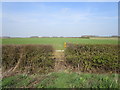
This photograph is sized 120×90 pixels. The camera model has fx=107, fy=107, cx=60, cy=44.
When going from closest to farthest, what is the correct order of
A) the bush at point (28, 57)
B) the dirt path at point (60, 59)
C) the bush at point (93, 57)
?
the bush at point (93, 57) → the bush at point (28, 57) → the dirt path at point (60, 59)

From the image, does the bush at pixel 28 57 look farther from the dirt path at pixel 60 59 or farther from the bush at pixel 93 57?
the bush at pixel 93 57

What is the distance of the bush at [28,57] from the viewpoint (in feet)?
19.5

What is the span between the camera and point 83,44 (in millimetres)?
6277

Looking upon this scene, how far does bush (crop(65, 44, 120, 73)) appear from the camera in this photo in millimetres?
5812

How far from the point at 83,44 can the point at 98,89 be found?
3.18 m

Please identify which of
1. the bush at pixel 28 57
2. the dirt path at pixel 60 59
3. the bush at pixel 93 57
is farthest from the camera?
the dirt path at pixel 60 59

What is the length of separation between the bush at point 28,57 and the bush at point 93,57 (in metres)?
1.15

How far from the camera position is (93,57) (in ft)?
19.5

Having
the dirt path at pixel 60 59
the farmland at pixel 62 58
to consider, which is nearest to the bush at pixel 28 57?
the farmland at pixel 62 58

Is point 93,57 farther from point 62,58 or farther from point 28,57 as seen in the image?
point 28,57

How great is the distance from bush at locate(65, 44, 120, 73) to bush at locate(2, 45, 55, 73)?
1155 millimetres

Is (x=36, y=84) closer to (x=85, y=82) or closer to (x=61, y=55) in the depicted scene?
(x=85, y=82)

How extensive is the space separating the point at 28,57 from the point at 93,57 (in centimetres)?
361

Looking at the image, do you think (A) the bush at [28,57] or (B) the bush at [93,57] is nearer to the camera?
(B) the bush at [93,57]
